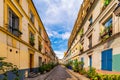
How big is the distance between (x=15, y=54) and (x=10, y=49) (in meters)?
1.13

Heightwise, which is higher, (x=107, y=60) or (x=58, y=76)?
(x=107, y=60)

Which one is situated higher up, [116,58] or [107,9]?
[107,9]

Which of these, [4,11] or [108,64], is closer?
[4,11]

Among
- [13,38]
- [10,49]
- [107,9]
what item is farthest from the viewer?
[107,9]

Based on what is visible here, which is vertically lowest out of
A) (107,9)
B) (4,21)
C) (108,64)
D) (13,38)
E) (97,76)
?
(97,76)

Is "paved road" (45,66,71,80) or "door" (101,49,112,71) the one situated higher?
"door" (101,49,112,71)

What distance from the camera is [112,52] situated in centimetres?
996

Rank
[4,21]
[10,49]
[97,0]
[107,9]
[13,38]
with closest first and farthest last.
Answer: [4,21], [10,49], [13,38], [107,9], [97,0]

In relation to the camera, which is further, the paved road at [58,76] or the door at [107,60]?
the paved road at [58,76]

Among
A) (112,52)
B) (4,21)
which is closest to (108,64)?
(112,52)

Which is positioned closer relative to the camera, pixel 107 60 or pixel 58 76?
pixel 107 60

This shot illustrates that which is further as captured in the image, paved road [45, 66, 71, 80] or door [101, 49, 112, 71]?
paved road [45, 66, 71, 80]

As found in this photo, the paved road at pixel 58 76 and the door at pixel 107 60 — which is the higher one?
the door at pixel 107 60

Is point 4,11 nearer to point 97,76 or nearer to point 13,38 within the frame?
point 13,38
